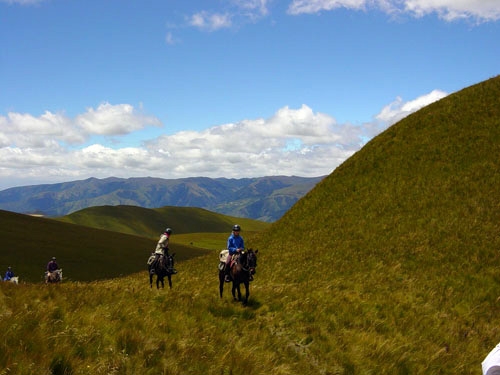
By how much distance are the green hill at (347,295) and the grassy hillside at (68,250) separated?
3656cm

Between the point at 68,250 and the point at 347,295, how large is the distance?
75620mm

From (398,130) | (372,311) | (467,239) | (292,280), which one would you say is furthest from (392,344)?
(398,130)

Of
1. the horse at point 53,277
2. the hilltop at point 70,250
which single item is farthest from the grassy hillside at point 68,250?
the horse at point 53,277

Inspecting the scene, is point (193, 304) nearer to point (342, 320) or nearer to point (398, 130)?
point (342, 320)

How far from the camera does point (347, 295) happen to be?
2005cm

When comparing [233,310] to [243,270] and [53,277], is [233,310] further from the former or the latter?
[53,277]

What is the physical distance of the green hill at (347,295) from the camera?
8.66 metres

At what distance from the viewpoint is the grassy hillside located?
66.6 m

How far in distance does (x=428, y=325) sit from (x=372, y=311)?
7.55 feet

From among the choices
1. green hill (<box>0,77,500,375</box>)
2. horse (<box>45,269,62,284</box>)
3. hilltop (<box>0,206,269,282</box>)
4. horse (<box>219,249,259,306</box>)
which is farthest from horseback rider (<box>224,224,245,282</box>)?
hilltop (<box>0,206,269,282</box>)

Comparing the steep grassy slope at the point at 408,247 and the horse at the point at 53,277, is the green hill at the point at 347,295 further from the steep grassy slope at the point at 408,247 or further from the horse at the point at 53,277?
the horse at the point at 53,277

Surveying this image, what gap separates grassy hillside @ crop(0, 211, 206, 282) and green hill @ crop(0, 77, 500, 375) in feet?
120

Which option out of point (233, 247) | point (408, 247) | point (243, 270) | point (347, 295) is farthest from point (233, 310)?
point (408, 247)

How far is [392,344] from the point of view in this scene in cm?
1309
